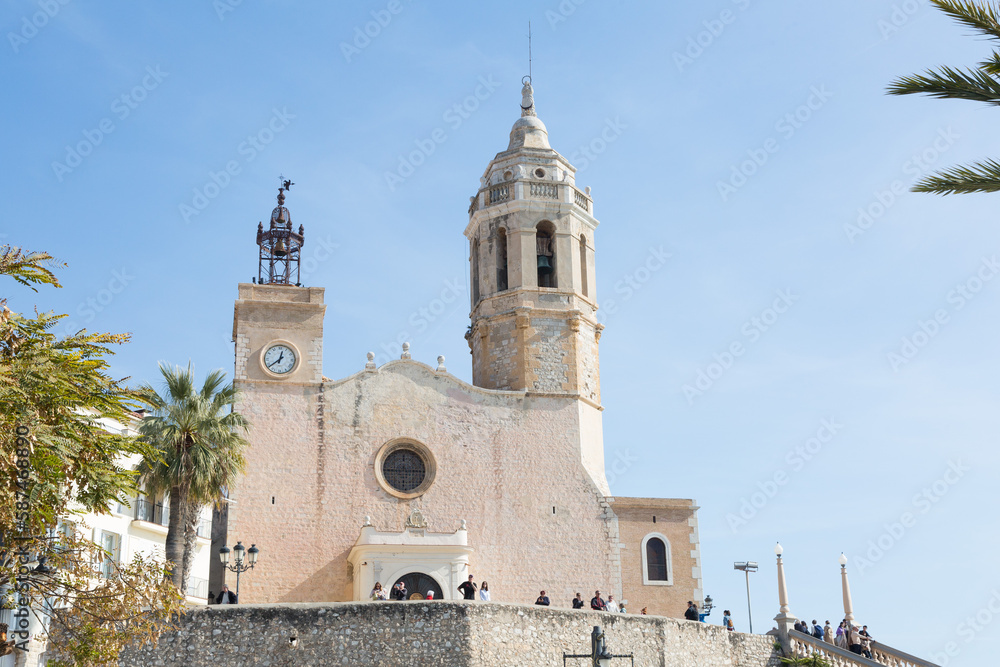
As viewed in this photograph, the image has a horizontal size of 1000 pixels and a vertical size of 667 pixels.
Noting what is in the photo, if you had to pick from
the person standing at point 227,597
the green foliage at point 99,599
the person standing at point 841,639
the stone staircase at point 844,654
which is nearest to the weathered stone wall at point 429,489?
the person standing at point 227,597

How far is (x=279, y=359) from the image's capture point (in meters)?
35.5

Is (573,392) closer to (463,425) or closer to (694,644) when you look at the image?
(463,425)

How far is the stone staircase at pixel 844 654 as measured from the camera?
102 ft

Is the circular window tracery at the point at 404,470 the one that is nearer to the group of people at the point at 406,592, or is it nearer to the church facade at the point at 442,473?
the church facade at the point at 442,473

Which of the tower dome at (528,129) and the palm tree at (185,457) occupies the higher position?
the tower dome at (528,129)

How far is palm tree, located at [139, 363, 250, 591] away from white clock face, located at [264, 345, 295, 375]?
5653 mm

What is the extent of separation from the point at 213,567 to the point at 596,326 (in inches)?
541

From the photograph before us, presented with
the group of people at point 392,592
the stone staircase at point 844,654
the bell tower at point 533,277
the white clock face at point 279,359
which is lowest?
the stone staircase at point 844,654

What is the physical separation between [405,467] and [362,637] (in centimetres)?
1042

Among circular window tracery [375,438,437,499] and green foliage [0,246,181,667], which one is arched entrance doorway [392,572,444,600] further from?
green foliage [0,246,181,667]

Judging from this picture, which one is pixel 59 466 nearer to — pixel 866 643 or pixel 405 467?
pixel 405 467

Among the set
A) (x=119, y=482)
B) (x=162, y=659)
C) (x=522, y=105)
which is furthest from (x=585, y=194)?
(x=119, y=482)

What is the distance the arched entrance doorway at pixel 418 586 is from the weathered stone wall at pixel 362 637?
6.53 meters

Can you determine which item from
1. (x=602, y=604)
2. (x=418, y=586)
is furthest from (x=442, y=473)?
(x=602, y=604)
